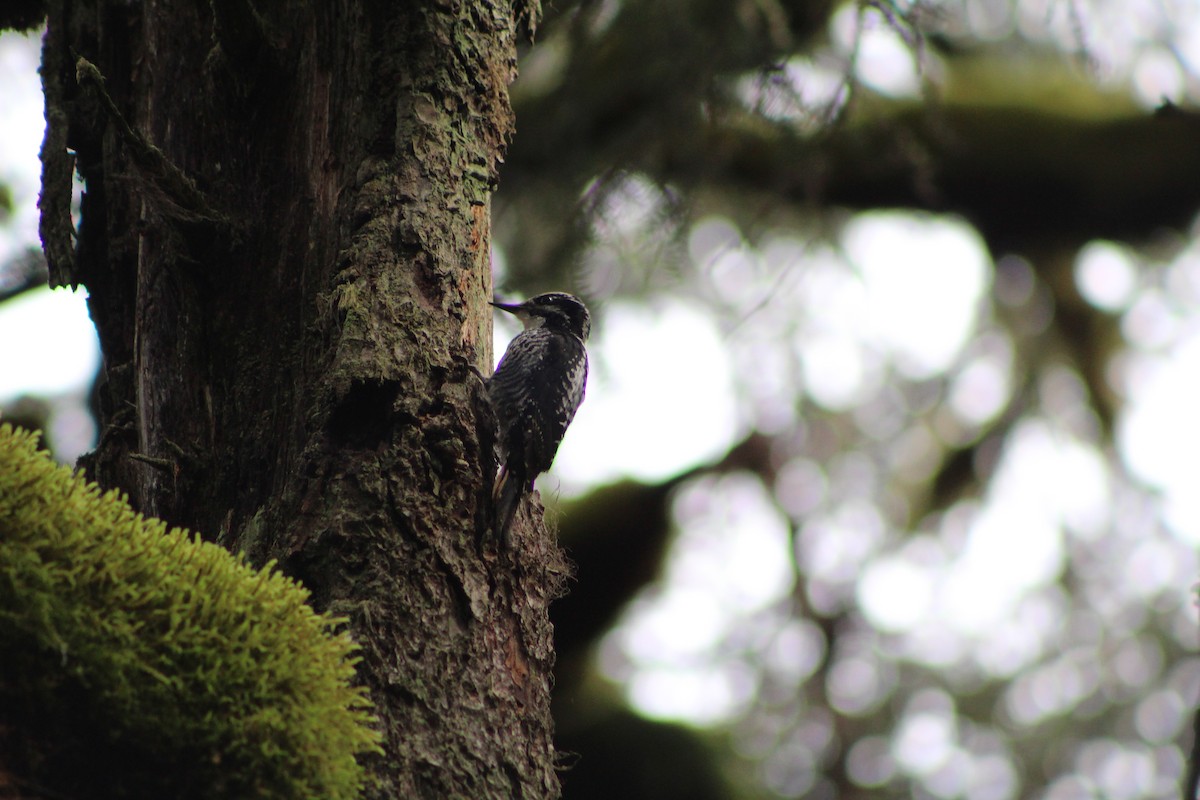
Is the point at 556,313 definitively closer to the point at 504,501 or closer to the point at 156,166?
the point at 504,501

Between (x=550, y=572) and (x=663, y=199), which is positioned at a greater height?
(x=663, y=199)

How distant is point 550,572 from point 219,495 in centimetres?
82

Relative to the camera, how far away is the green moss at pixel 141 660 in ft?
5.01

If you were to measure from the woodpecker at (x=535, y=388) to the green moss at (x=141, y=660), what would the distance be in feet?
2.73

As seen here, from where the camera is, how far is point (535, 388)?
3.95 metres

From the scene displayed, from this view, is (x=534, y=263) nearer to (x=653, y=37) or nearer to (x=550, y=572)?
(x=653, y=37)

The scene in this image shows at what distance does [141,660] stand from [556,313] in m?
2.98

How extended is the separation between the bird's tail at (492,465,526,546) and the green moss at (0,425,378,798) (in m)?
0.75

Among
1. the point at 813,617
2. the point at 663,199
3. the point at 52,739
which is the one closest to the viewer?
the point at 52,739

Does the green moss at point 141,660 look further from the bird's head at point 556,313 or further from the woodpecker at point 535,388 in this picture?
the bird's head at point 556,313

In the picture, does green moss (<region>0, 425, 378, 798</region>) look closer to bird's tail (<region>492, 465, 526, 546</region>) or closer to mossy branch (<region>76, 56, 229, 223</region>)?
bird's tail (<region>492, 465, 526, 546</region>)

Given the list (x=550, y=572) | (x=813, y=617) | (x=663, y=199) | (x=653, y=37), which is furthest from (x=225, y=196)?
(x=813, y=617)

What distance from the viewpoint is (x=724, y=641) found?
9789 millimetres

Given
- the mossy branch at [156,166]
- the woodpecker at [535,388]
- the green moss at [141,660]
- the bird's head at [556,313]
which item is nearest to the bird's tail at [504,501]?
the woodpecker at [535,388]
